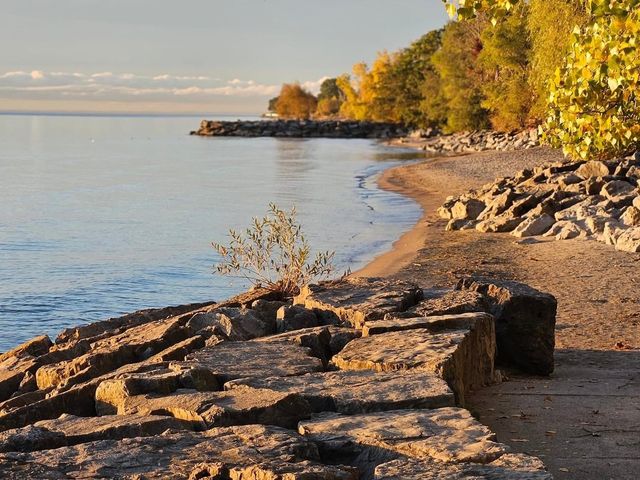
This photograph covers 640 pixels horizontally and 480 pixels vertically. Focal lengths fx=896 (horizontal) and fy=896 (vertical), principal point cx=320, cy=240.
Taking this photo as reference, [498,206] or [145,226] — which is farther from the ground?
[498,206]

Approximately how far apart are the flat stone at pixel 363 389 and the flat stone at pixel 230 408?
0.50ft

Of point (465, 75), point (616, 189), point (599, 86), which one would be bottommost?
point (616, 189)

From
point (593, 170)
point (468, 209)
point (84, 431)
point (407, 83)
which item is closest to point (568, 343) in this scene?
point (84, 431)

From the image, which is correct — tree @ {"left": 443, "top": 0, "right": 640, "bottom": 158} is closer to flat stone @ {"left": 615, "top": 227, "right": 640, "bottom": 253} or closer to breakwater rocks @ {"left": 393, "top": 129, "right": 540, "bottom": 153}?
flat stone @ {"left": 615, "top": 227, "right": 640, "bottom": 253}

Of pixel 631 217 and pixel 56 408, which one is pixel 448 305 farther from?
pixel 631 217

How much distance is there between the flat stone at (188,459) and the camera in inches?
169

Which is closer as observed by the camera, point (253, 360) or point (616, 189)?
point (253, 360)

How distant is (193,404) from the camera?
5.40m

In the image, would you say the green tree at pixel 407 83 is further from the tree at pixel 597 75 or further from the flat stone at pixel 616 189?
the tree at pixel 597 75

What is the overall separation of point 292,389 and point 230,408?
21.1 inches

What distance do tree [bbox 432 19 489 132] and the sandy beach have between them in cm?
5153

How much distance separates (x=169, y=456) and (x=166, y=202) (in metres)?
29.6

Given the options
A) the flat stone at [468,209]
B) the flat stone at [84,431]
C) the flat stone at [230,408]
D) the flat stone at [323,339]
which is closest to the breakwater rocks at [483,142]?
the flat stone at [468,209]

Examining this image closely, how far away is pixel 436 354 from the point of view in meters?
6.15
